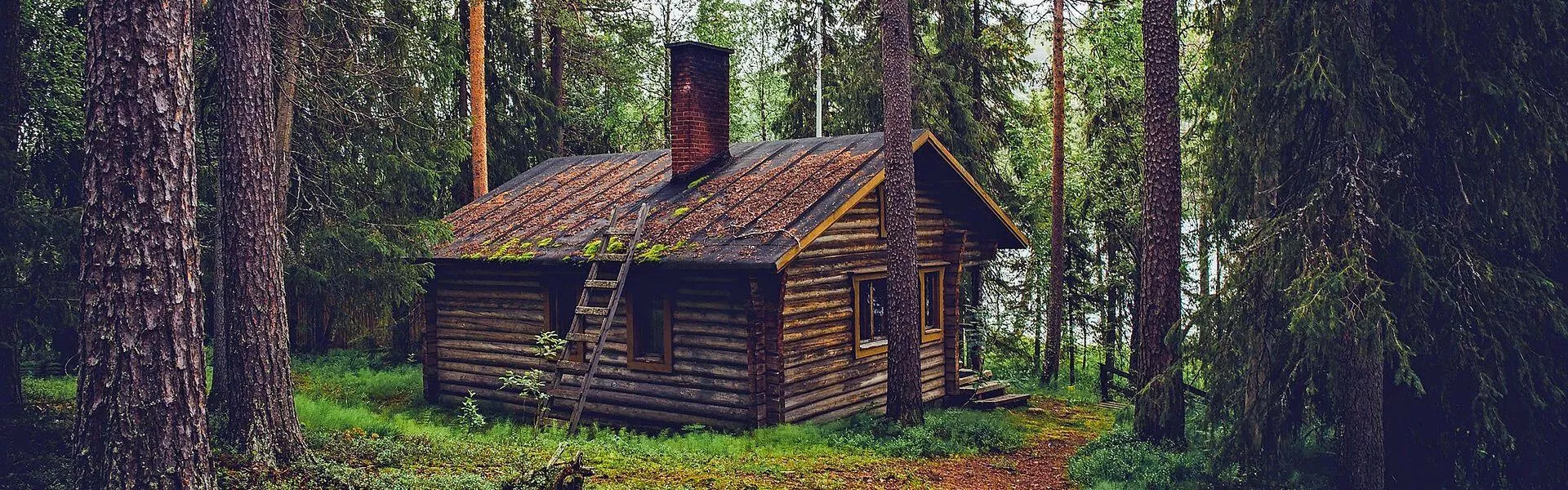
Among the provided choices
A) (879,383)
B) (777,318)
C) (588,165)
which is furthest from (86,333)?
(588,165)

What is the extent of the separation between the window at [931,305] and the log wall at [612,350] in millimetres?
A: 4217

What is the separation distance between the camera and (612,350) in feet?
49.6

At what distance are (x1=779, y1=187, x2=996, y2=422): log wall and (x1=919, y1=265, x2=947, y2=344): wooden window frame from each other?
77mm

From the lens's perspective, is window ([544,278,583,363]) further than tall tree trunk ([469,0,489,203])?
No

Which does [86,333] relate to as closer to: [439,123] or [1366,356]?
[1366,356]

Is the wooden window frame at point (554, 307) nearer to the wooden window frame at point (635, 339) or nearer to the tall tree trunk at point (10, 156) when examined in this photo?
the wooden window frame at point (635, 339)

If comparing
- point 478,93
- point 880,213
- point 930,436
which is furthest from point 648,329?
point 478,93

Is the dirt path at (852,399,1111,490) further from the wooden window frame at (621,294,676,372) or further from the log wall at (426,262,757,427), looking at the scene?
the wooden window frame at (621,294,676,372)

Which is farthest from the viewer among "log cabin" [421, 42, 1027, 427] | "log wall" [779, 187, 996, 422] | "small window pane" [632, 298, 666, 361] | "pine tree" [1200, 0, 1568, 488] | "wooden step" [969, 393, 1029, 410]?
"wooden step" [969, 393, 1029, 410]

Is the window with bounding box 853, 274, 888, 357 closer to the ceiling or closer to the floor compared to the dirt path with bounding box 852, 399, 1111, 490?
closer to the ceiling

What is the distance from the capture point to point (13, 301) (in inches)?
403

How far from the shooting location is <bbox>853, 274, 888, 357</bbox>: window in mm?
15430

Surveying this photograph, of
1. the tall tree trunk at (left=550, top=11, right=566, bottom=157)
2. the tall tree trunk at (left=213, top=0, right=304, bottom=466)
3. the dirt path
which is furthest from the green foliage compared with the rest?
the tall tree trunk at (left=550, top=11, right=566, bottom=157)

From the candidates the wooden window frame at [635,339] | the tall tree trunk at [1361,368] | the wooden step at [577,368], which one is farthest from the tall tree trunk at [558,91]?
the tall tree trunk at [1361,368]
